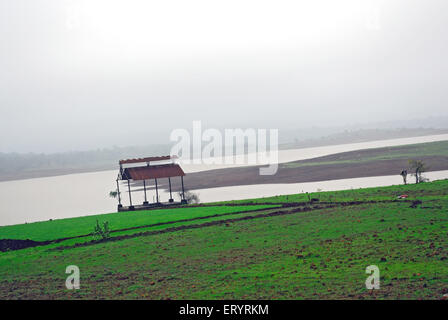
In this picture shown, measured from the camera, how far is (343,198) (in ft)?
146

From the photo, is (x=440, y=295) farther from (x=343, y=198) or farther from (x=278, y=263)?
(x=343, y=198)

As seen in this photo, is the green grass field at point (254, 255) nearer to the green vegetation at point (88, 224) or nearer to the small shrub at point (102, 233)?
the green vegetation at point (88, 224)

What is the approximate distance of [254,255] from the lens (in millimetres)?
23797

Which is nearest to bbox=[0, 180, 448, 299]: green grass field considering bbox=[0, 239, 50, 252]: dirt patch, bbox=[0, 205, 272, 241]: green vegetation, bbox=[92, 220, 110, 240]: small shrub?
bbox=[0, 205, 272, 241]: green vegetation

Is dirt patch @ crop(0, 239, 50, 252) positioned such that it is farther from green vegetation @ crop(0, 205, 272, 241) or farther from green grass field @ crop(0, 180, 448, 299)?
green grass field @ crop(0, 180, 448, 299)

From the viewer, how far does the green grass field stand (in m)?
17.6

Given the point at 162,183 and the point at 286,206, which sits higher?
the point at 162,183

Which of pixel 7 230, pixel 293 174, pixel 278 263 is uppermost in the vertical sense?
pixel 293 174

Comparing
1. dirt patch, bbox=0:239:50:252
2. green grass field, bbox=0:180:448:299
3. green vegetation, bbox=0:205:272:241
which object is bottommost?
green grass field, bbox=0:180:448:299

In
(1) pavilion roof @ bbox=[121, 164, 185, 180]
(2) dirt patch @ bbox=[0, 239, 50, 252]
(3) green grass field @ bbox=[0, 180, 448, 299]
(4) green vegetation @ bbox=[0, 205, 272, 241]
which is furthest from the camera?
(1) pavilion roof @ bbox=[121, 164, 185, 180]

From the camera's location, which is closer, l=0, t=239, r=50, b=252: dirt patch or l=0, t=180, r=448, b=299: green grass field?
l=0, t=180, r=448, b=299: green grass field
